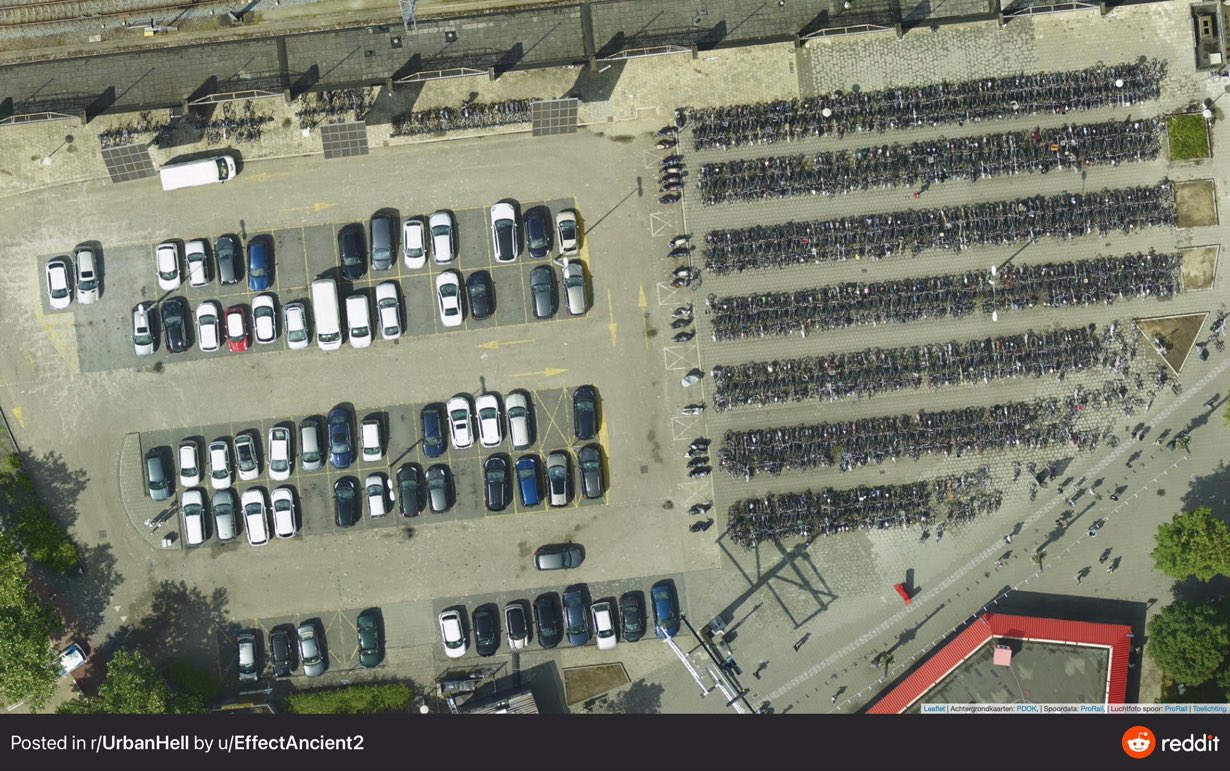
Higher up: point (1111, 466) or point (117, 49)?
point (117, 49)

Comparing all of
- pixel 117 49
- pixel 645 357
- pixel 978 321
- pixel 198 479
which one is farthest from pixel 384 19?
pixel 978 321

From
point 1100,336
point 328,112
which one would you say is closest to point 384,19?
point 328,112

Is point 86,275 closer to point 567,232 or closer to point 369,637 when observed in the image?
point 369,637

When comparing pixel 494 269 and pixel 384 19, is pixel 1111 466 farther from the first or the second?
pixel 384 19

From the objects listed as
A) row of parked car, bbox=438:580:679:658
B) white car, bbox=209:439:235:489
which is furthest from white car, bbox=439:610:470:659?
white car, bbox=209:439:235:489

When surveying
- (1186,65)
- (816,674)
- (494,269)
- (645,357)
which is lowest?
(816,674)

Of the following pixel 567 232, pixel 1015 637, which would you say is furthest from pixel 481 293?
pixel 1015 637

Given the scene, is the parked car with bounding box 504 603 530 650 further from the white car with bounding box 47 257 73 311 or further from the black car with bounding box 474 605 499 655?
the white car with bounding box 47 257 73 311
